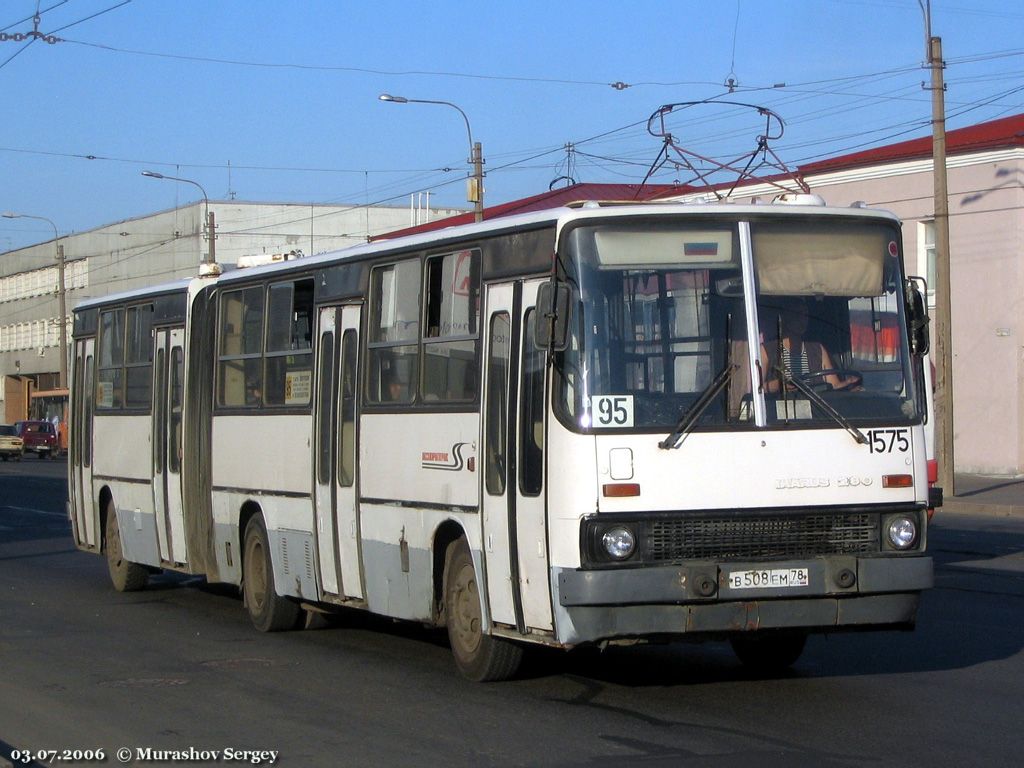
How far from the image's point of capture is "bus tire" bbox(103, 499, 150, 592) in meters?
16.4

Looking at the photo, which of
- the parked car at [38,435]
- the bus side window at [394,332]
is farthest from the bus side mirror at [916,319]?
the parked car at [38,435]

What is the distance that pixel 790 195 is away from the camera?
32.6ft

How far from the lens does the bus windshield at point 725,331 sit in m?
8.73

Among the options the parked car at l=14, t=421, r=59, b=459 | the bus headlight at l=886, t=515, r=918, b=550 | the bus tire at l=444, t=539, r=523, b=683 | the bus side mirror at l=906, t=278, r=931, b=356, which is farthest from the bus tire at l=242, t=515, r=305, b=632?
the parked car at l=14, t=421, r=59, b=459

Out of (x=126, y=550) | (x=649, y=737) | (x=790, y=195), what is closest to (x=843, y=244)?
(x=790, y=195)

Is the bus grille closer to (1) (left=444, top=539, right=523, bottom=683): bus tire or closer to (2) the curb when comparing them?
(1) (left=444, top=539, right=523, bottom=683): bus tire

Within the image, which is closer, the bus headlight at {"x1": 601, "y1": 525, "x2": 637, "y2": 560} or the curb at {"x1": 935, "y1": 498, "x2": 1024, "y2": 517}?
the bus headlight at {"x1": 601, "y1": 525, "x2": 637, "y2": 560}

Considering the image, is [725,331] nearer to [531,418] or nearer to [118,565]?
[531,418]

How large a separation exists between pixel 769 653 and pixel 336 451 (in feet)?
11.7

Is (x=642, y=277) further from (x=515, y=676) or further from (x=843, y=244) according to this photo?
(x=515, y=676)

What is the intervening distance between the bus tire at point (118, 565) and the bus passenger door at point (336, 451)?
4925mm

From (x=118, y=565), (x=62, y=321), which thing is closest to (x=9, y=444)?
(x=62, y=321)

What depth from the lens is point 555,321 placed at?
8625 mm

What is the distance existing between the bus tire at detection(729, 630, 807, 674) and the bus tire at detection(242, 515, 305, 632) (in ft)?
13.9
